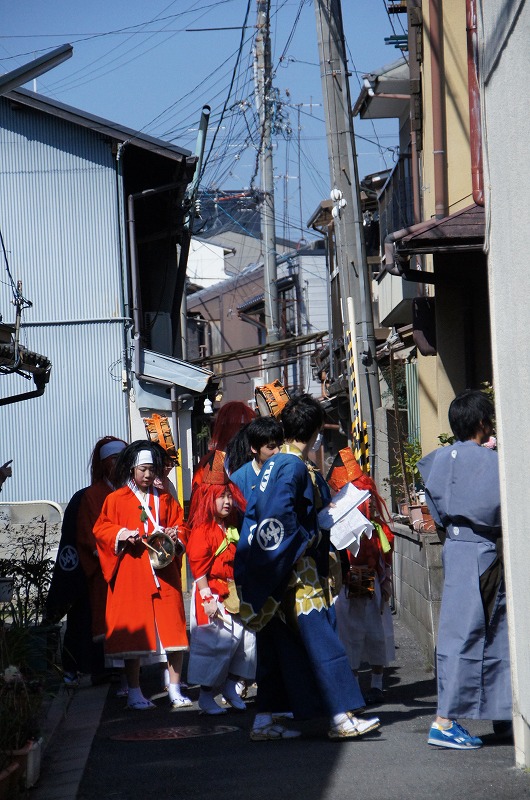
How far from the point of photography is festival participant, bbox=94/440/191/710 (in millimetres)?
7871

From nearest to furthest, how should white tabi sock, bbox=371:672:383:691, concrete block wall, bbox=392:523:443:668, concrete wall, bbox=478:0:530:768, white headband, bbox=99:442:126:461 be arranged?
concrete wall, bbox=478:0:530:768 → white tabi sock, bbox=371:672:383:691 → concrete block wall, bbox=392:523:443:668 → white headband, bbox=99:442:126:461

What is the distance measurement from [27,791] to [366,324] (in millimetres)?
6906

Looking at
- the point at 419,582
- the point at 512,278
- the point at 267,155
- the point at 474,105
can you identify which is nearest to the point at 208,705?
Result: the point at 419,582

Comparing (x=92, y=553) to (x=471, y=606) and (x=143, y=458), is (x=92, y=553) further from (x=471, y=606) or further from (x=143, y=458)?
(x=471, y=606)

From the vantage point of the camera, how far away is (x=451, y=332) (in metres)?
10.8

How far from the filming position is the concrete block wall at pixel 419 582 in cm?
848

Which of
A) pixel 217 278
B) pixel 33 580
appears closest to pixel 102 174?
pixel 33 580

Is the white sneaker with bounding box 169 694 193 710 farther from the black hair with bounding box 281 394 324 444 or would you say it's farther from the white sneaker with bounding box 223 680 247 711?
the black hair with bounding box 281 394 324 444

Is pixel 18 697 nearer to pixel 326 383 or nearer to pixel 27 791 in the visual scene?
pixel 27 791

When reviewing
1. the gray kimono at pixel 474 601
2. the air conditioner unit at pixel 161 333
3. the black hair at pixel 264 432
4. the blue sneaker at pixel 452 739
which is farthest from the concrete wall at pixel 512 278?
the air conditioner unit at pixel 161 333

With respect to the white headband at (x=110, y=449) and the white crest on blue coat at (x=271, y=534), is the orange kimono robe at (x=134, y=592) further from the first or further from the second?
the white crest on blue coat at (x=271, y=534)

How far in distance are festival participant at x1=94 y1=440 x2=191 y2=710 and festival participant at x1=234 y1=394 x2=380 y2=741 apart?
1676 mm

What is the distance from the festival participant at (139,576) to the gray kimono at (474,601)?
276cm

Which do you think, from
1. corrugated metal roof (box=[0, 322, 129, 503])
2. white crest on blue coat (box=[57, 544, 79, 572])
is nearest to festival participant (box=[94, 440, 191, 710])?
white crest on blue coat (box=[57, 544, 79, 572])
